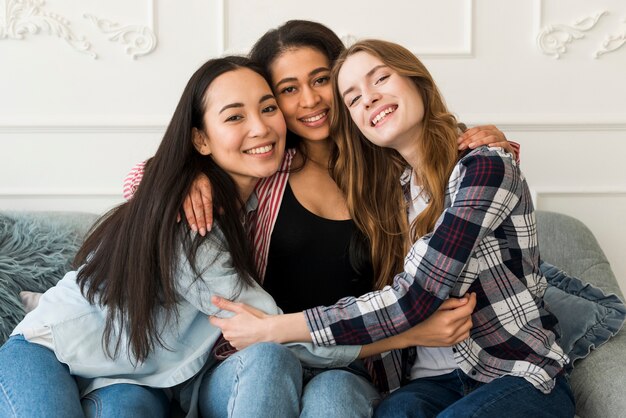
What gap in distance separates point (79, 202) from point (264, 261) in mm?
944

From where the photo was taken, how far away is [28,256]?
2070mm

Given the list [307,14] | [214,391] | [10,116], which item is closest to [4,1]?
[10,116]

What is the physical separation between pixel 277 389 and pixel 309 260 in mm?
453

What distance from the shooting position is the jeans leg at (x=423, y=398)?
1572 mm

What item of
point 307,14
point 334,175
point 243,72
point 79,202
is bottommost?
point 79,202

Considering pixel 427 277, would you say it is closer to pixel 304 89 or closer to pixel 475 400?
pixel 475 400

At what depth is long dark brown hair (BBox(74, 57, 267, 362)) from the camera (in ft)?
5.41

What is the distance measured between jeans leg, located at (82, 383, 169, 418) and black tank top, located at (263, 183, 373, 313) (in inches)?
15.9

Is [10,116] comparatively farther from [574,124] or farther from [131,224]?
[574,124]

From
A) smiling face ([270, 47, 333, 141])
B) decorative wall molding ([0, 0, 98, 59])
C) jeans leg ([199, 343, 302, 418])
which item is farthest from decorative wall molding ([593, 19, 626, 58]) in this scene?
decorative wall molding ([0, 0, 98, 59])

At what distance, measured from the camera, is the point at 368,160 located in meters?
1.94

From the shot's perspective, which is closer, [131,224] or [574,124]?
[131,224]

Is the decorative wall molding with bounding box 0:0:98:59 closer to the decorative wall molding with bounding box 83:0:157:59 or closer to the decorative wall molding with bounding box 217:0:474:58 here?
the decorative wall molding with bounding box 83:0:157:59

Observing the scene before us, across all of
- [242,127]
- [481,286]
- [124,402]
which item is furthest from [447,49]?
[124,402]
